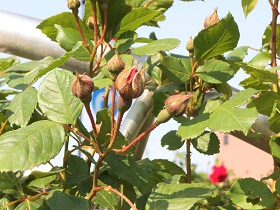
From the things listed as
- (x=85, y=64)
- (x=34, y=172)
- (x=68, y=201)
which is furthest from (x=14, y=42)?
(x=68, y=201)

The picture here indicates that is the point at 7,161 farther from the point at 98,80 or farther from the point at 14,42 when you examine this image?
the point at 14,42

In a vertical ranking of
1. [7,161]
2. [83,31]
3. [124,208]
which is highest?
[83,31]

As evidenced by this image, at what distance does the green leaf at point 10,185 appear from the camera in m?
0.78

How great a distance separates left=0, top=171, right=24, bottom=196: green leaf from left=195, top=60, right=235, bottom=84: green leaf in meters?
0.28

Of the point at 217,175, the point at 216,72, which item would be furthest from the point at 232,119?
the point at 217,175

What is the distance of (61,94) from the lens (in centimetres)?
78

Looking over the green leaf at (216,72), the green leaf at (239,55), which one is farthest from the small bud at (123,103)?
the green leaf at (239,55)

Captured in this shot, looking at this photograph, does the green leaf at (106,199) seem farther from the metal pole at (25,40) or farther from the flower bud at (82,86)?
the metal pole at (25,40)

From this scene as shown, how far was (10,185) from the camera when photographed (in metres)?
0.79

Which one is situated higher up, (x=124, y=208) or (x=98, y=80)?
(x=98, y=80)

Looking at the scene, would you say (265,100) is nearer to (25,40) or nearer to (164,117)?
(164,117)

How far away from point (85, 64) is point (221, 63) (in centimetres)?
33

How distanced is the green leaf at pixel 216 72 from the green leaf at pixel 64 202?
253mm

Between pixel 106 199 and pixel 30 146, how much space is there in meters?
0.14
